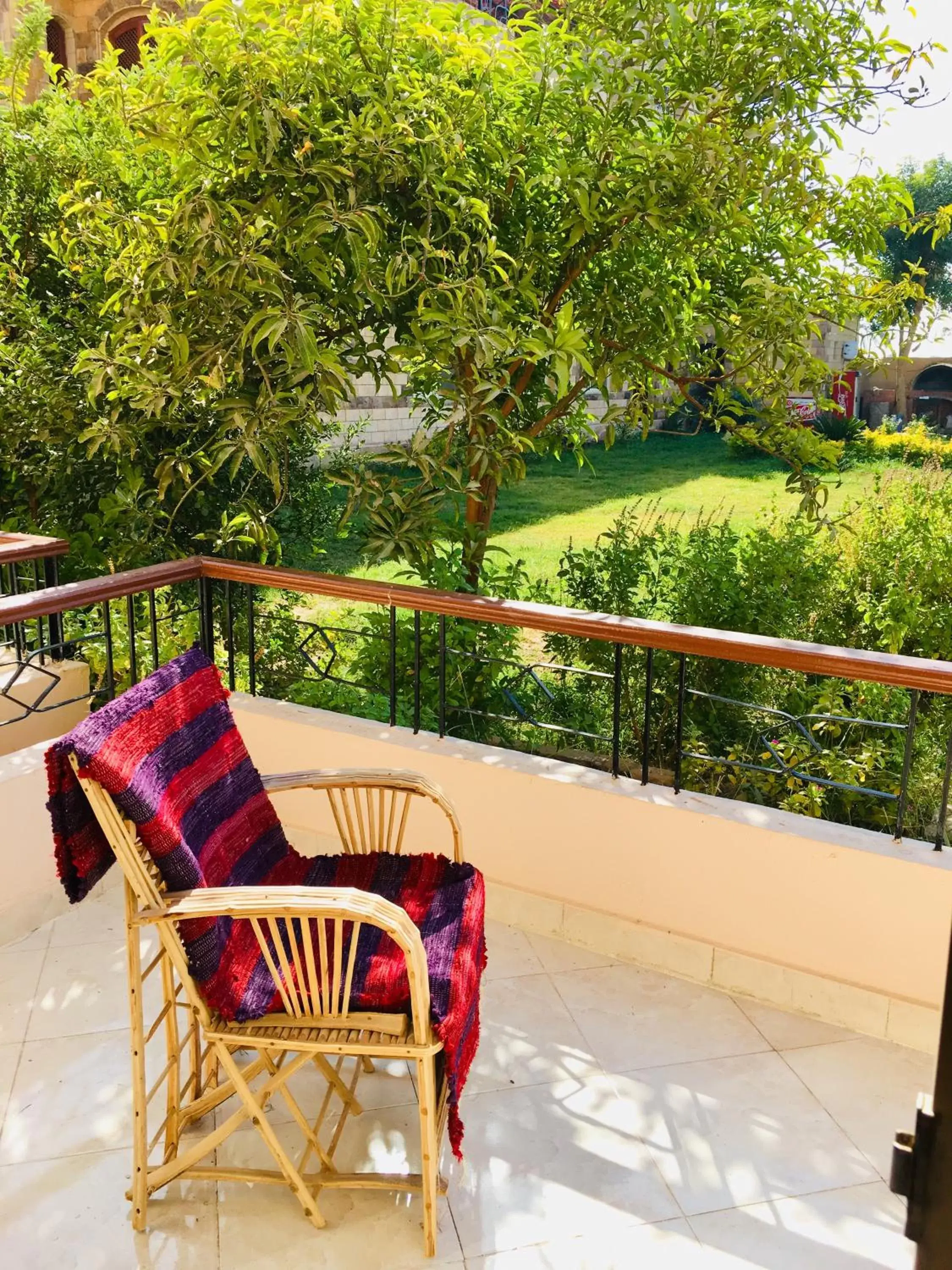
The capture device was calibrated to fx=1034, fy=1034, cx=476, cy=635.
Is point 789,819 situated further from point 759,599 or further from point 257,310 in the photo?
point 257,310

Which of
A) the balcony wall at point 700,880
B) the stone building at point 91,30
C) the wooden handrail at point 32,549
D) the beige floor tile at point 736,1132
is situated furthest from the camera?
the stone building at point 91,30

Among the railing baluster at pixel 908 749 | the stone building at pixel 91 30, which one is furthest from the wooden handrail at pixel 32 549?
the stone building at pixel 91 30

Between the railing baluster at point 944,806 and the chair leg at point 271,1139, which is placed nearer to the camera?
the chair leg at point 271,1139

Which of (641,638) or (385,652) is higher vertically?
(641,638)

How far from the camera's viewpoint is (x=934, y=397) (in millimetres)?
7914

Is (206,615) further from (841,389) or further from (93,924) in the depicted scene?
(841,389)

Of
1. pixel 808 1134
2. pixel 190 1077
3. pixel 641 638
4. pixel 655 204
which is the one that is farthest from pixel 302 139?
pixel 808 1134

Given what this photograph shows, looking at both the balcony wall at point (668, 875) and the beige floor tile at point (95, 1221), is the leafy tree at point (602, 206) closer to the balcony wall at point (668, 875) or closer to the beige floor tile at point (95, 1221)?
the balcony wall at point (668, 875)

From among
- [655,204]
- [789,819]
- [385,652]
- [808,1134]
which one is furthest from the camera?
[385,652]

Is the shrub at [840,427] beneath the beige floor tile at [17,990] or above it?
above

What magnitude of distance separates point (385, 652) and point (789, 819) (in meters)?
1.69

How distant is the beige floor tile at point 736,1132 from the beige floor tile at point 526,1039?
0.13 metres

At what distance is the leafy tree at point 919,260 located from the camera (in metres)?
3.54

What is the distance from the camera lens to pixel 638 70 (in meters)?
2.94
